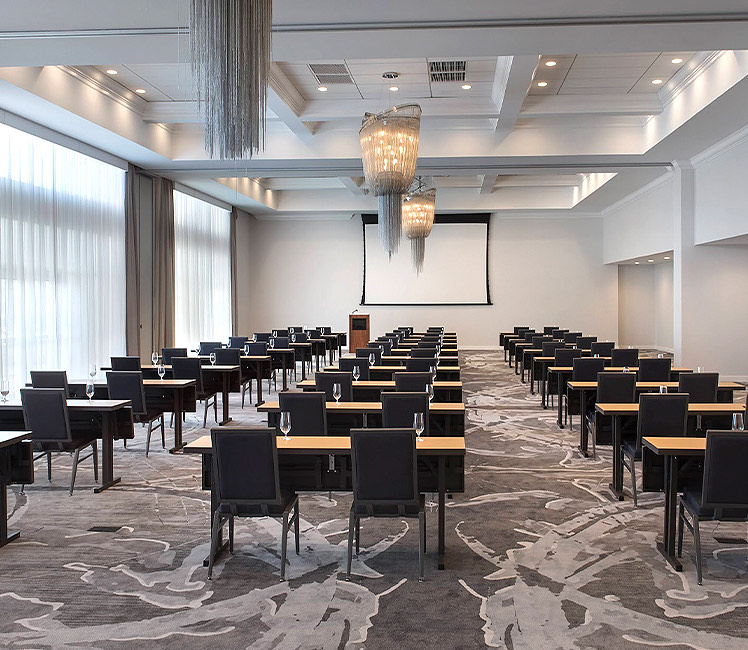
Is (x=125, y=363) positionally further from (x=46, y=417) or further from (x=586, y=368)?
(x=586, y=368)

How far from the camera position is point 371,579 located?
442 centimetres

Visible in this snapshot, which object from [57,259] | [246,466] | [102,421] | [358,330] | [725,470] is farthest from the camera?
[358,330]

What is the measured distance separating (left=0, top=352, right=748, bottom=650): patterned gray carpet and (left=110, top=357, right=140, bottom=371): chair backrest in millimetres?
3363

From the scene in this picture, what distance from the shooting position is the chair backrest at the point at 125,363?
10031 millimetres

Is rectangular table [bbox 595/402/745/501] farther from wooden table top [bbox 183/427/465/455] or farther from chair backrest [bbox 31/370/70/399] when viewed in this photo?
chair backrest [bbox 31/370/70/399]

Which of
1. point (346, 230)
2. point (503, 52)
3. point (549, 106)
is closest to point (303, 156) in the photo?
point (549, 106)

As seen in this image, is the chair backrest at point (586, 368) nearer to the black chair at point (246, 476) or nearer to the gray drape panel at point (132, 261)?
the black chair at point (246, 476)

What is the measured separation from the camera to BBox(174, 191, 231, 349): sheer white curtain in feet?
57.4

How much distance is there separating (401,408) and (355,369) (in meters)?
2.72

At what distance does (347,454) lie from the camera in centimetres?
466

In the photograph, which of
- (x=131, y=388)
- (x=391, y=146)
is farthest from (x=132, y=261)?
(x=391, y=146)

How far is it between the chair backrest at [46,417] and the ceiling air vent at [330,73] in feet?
20.7

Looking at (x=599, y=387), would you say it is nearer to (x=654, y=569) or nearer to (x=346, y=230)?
(x=654, y=569)

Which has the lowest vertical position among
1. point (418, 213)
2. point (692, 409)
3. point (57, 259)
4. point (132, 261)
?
point (692, 409)
